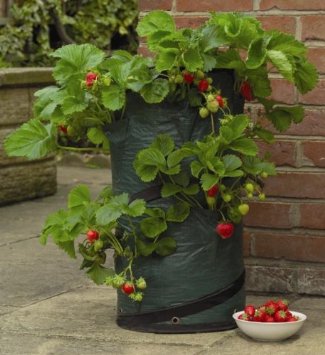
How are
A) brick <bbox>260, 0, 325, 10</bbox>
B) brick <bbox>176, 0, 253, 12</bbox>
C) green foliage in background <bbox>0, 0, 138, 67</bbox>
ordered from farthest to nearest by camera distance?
green foliage in background <bbox>0, 0, 138, 67</bbox>, brick <bbox>176, 0, 253, 12</bbox>, brick <bbox>260, 0, 325, 10</bbox>

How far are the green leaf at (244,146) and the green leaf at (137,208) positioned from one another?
0.38 meters

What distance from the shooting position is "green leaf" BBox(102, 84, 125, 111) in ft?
15.0

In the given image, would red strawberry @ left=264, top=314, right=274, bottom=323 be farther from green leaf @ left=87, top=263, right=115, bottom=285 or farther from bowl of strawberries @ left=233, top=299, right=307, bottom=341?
green leaf @ left=87, top=263, right=115, bottom=285

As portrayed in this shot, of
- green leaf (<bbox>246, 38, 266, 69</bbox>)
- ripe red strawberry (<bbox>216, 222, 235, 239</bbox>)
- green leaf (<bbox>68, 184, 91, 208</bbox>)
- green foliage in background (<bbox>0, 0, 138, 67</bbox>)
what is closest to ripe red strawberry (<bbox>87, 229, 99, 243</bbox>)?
green leaf (<bbox>68, 184, 91, 208</bbox>)

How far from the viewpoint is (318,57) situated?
5.29 meters

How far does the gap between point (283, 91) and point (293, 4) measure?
363 mm

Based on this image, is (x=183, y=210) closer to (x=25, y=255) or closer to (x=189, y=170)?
(x=189, y=170)

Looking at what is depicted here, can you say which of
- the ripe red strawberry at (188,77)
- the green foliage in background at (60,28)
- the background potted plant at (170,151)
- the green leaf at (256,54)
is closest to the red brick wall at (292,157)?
the background potted plant at (170,151)

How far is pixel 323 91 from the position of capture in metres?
5.30

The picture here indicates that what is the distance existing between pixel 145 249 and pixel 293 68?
85cm

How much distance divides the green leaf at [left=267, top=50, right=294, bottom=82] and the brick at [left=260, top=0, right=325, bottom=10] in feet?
2.56

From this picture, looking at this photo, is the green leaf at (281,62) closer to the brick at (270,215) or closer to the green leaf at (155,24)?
the green leaf at (155,24)

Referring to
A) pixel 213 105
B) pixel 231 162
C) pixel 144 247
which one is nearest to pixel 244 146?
pixel 231 162

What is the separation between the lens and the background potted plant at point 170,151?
4.58 meters
